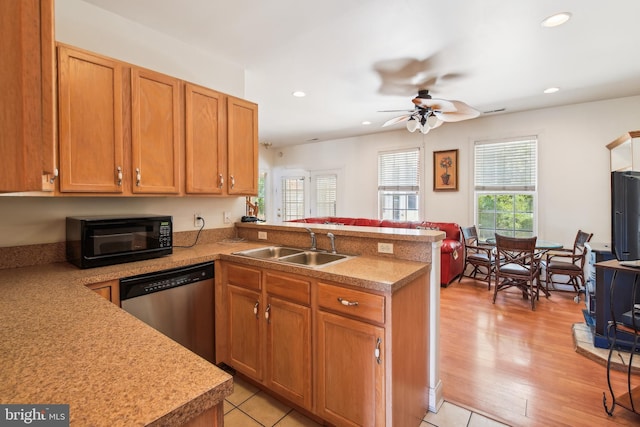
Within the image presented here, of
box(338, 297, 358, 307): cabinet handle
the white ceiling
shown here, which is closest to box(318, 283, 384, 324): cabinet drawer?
box(338, 297, 358, 307): cabinet handle

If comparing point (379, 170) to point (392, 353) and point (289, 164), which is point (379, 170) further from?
point (392, 353)

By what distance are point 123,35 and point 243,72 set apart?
1127 mm

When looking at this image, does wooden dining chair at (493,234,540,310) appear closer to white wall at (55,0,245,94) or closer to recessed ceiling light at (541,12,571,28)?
recessed ceiling light at (541,12,571,28)

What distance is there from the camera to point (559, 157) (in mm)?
4512

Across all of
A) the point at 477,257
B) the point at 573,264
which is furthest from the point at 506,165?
the point at 573,264

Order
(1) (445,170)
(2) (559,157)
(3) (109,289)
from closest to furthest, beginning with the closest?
(3) (109,289) < (2) (559,157) < (1) (445,170)

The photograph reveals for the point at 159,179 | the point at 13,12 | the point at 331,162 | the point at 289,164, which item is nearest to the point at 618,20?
the point at 13,12

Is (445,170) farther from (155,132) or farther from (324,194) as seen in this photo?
(155,132)

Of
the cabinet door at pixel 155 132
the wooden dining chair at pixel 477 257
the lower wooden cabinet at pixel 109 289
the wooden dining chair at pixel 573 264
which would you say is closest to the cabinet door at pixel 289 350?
the lower wooden cabinet at pixel 109 289

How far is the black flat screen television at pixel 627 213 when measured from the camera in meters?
1.75

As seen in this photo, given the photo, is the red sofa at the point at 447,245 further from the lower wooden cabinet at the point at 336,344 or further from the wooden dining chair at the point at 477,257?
the lower wooden cabinet at the point at 336,344

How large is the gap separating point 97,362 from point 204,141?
1975 millimetres

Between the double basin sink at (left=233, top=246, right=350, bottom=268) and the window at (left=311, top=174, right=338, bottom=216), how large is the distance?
450 centimetres

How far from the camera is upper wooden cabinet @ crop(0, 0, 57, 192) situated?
1.33ft
